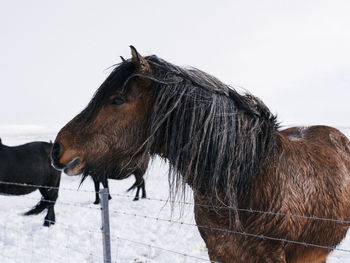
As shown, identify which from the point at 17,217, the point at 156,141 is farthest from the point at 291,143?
the point at 17,217

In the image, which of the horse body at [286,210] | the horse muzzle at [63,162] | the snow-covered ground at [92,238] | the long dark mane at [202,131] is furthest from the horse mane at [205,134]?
the snow-covered ground at [92,238]

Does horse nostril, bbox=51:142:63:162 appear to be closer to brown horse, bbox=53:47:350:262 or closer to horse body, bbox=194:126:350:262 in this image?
brown horse, bbox=53:47:350:262

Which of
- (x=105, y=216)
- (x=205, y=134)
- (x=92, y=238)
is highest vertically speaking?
(x=205, y=134)

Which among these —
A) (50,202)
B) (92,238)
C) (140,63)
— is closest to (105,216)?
(140,63)

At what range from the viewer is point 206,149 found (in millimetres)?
1506

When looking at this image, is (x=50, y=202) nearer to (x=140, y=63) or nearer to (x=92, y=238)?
(x=92, y=238)

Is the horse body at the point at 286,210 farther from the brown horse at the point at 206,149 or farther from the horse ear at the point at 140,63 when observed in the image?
the horse ear at the point at 140,63

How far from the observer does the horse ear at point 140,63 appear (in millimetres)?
1454

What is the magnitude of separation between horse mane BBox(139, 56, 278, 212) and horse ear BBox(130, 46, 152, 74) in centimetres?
6

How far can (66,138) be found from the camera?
1500mm

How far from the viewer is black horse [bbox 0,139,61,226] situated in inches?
209

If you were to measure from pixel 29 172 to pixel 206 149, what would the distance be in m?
5.10

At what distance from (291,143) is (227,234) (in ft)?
2.38

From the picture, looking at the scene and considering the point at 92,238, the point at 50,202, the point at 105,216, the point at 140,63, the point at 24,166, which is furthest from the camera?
the point at 50,202
